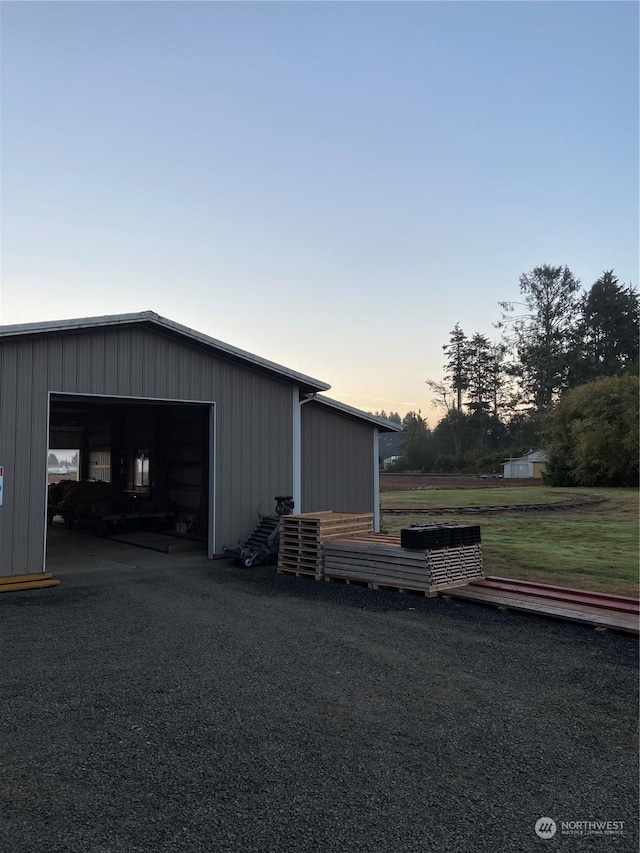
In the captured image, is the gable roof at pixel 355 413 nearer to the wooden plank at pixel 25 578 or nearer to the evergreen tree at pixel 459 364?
the wooden plank at pixel 25 578

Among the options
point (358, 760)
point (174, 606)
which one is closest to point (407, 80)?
point (174, 606)

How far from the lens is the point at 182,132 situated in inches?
518

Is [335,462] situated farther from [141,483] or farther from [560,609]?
[141,483]

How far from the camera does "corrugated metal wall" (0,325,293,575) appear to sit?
9898 mm

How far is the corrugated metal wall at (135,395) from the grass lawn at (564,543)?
17.5 feet

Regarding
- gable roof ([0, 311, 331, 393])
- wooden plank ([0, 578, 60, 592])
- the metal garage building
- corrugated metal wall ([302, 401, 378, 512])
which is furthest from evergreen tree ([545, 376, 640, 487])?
wooden plank ([0, 578, 60, 592])

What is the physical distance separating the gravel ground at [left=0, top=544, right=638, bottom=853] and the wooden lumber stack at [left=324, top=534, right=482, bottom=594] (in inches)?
41.7

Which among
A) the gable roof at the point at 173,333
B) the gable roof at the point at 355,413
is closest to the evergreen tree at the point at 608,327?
the gable roof at the point at 355,413

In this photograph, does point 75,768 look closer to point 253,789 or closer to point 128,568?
point 253,789

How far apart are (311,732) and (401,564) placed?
4.99 m

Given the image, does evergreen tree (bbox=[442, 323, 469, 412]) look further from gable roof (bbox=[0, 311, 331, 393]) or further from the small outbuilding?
gable roof (bbox=[0, 311, 331, 393])

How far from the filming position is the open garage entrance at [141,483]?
53.4 ft

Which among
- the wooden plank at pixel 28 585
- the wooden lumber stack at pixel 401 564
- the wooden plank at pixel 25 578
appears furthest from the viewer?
the wooden plank at pixel 25 578

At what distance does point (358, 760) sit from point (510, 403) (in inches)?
2713
